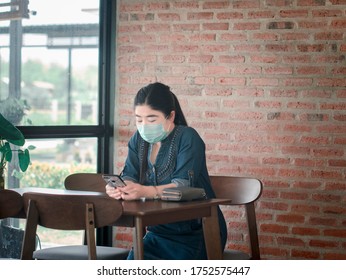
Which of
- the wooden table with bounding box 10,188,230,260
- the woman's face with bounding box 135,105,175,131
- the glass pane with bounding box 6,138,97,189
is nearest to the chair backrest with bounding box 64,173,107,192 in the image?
the glass pane with bounding box 6,138,97,189

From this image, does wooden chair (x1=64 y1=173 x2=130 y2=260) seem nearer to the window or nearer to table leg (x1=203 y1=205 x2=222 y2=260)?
the window

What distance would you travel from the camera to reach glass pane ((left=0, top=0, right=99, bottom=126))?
16.9 ft

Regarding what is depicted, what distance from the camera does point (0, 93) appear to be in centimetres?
500

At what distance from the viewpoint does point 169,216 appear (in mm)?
3953

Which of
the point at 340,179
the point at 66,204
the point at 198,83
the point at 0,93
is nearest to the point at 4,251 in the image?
the point at 0,93

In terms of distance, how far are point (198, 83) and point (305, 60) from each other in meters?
0.77

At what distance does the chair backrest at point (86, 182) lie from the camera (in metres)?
4.97

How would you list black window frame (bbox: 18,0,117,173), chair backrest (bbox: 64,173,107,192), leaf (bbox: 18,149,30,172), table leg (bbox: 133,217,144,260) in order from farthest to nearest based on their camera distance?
black window frame (bbox: 18,0,117,173) < chair backrest (bbox: 64,173,107,192) < leaf (bbox: 18,149,30,172) < table leg (bbox: 133,217,144,260)

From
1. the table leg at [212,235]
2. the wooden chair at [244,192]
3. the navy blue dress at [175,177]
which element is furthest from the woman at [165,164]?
the wooden chair at [244,192]

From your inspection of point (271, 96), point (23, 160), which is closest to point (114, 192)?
point (23, 160)

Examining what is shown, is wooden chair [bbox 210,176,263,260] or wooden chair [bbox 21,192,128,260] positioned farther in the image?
wooden chair [bbox 210,176,263,260]

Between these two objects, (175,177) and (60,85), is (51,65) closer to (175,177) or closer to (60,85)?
(60,85)

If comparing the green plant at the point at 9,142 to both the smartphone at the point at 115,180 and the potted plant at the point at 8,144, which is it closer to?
the potted plant at the point at 8,144
